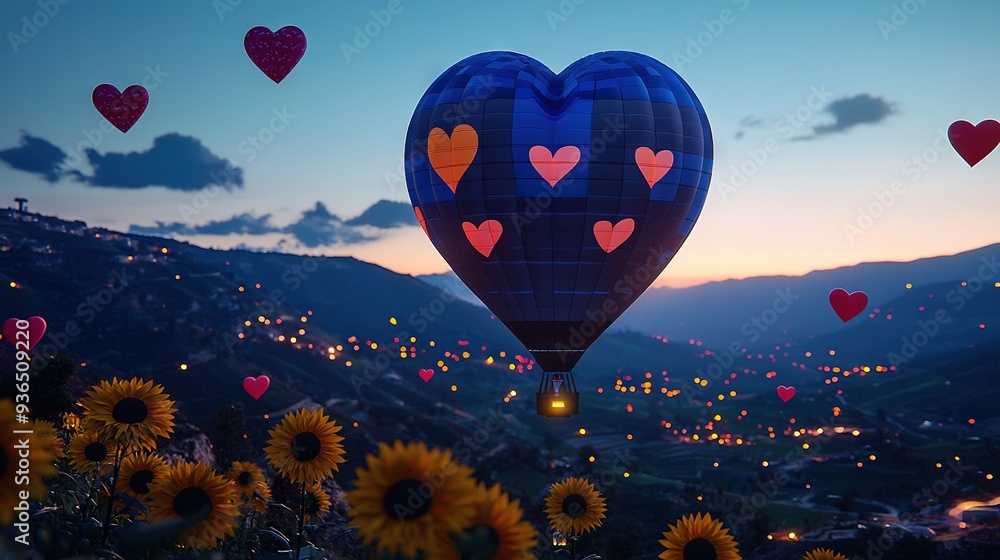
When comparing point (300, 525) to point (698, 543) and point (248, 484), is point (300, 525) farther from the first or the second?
point (248, 484)

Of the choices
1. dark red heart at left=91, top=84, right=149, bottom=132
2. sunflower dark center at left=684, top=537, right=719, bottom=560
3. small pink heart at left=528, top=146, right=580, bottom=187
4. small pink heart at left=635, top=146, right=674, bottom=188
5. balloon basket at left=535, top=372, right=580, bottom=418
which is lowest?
sunflower dark center at left=684, top=537, right=719, bottom=560

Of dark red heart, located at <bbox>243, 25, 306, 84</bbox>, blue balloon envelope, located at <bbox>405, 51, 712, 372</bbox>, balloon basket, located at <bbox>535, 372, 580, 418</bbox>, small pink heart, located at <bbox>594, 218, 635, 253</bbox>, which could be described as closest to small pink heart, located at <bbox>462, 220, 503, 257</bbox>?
blue balloon envelope, located at <bbox>405, 51, 712, 372</bbox>

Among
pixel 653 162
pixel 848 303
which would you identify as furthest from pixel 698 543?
pixel 848 303

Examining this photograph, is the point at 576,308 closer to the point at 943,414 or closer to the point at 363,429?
the point at 363,429

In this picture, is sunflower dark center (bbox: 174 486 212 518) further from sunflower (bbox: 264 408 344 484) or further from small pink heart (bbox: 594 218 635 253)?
small pink heart (bbox: 594 218 635 253)

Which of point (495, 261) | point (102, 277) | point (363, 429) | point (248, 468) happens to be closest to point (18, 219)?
point (102, 277)

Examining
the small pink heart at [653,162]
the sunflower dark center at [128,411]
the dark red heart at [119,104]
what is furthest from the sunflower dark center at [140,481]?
the dark red heart at [119,104]
